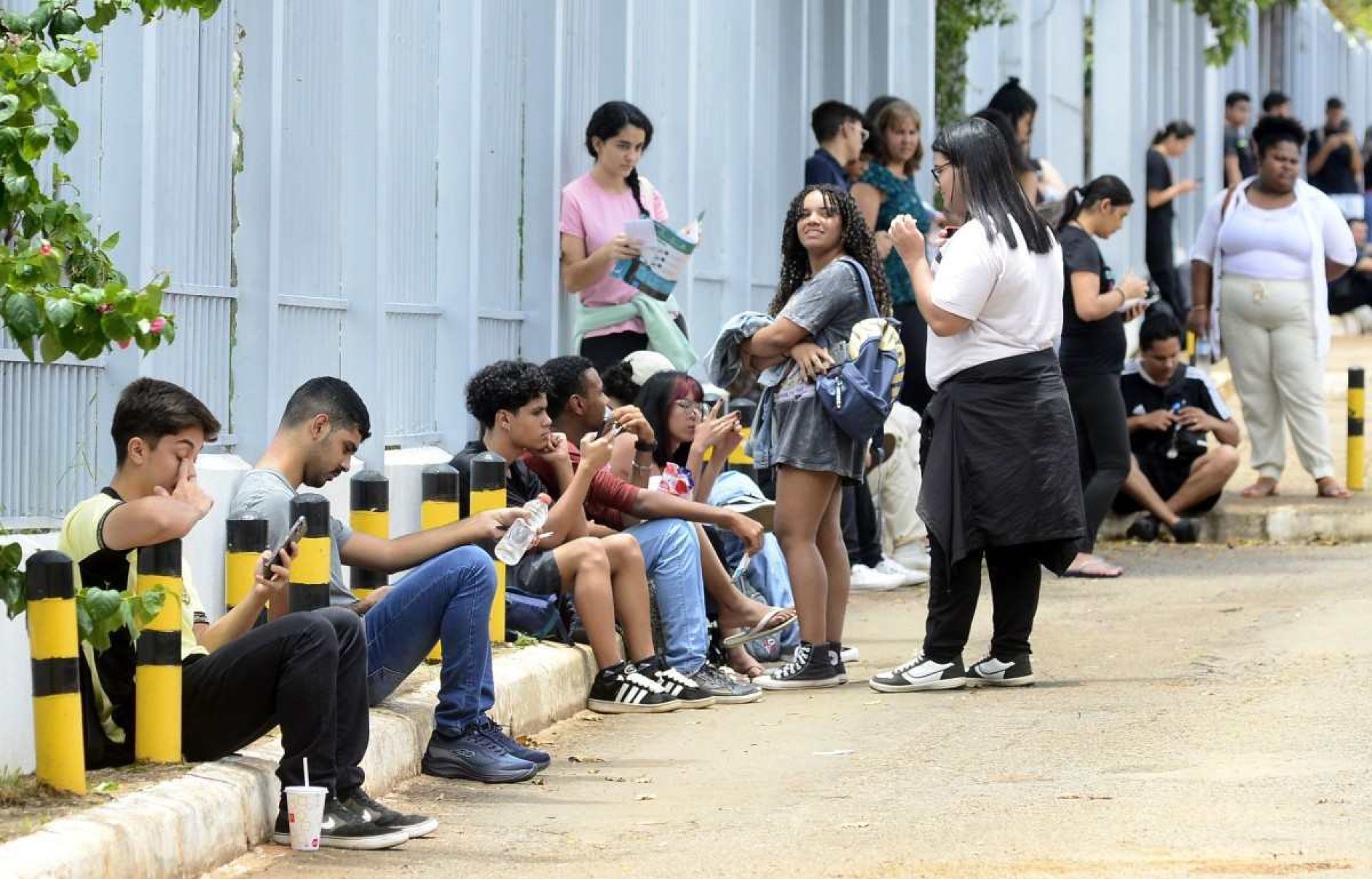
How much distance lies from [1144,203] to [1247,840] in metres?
19.4

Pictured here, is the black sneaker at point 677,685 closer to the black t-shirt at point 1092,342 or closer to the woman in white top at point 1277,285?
the black t-shirt at point 1092,342

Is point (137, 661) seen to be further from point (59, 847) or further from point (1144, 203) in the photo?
point (1144, 203)

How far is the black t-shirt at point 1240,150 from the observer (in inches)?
998

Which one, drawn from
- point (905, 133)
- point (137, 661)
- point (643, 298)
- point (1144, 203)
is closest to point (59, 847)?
point (137, 661)

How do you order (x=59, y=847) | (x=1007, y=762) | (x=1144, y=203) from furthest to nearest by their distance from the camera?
(x=1144, y=203) → (x=1007, y=762) → (x=59, y=847)

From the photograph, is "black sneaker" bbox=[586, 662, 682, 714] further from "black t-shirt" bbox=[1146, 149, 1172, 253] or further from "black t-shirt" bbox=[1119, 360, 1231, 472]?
"black t-shirt" bbox=[1146, 149, 1172, 253]

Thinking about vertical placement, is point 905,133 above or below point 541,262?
above

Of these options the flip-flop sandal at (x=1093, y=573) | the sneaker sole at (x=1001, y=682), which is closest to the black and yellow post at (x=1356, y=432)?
the flip-flop sandal at (x=1093, y=573)

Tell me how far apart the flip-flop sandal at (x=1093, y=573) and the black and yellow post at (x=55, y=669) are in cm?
782

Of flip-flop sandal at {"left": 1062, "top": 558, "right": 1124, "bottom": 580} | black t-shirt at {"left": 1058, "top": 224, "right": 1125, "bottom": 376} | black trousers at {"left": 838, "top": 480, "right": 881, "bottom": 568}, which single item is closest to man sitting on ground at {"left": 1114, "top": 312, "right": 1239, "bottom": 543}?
flip-flop sandal at {"left": 1062, "top": 558, "right": 1124, "bottom": 580}

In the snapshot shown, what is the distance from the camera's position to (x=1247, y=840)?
6.00 m

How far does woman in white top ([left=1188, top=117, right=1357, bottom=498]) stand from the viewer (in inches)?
567

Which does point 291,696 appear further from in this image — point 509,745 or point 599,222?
point 599,222

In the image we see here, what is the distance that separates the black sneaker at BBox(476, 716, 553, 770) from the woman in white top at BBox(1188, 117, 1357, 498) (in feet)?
26.1
